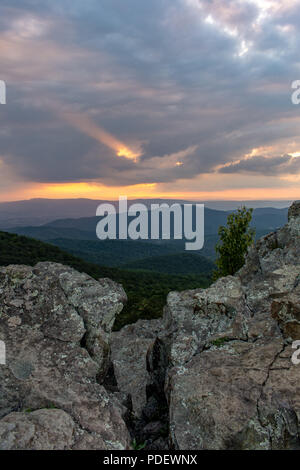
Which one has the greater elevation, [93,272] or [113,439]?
[113,439]

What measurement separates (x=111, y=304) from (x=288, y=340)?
6562 millimetres

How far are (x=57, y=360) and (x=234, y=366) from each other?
5818 mm

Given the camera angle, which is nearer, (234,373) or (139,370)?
(234,373)

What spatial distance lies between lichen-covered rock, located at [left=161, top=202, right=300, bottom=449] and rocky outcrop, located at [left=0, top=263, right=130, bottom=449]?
2147 mm

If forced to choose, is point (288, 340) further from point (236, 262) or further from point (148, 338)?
point (236, 262)

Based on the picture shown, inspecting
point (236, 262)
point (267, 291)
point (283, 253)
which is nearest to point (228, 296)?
point (267, 291)

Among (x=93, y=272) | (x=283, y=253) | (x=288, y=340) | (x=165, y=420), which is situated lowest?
(x=93, y=272)

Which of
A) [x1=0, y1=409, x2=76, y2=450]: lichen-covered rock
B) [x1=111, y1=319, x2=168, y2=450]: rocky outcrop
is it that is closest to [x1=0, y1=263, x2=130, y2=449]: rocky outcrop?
[x1=0, y1=409, x2=76, y2=450]: lichen-covered rock

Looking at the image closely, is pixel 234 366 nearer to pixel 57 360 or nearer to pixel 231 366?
pixel 231 366

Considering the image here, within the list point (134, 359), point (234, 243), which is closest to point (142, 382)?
point (134, 359)

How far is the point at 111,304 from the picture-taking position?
458 inches

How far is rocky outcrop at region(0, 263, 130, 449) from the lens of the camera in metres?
7.39

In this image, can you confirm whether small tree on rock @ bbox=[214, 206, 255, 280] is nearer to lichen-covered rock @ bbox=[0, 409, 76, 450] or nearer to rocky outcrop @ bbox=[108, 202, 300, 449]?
rocky outcrop @ bbox=[108, 202, 300, 449]

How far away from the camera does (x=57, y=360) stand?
9.80 meters
